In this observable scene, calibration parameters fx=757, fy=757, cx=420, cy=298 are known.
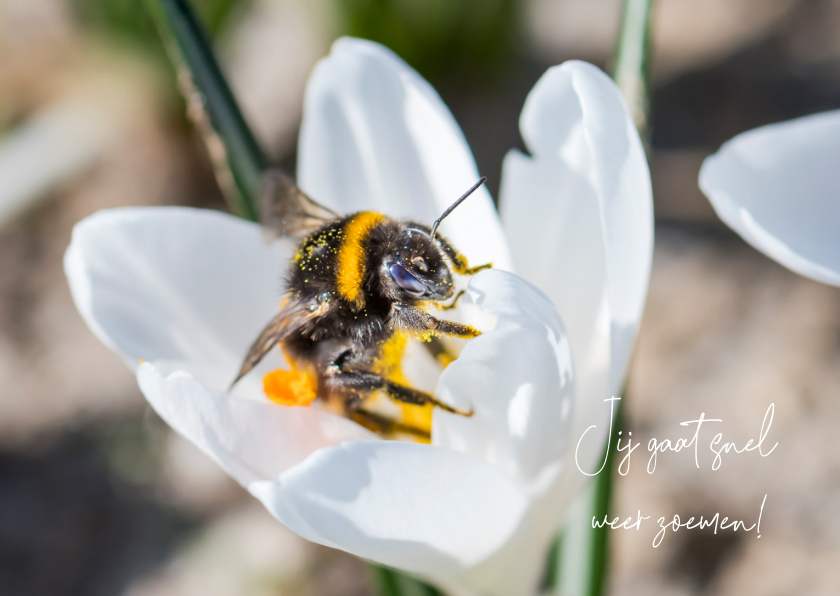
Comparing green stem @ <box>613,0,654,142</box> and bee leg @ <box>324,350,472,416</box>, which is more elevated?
green stem @ <box>613,0,654,142</box>

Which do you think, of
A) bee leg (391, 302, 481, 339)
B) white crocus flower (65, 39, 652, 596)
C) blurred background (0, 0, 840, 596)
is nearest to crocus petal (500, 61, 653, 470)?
white crocus flower (65, 39, 652, 596)

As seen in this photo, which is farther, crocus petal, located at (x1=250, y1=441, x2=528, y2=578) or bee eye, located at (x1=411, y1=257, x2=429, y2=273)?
bee eye, located at (x1=411, y1=257, x2=429, y2=273)

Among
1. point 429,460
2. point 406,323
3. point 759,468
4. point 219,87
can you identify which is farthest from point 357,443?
point 759,468

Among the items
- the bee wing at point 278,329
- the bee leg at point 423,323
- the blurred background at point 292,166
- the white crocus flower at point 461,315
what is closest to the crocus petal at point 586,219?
the white crocus flower at point 461,315

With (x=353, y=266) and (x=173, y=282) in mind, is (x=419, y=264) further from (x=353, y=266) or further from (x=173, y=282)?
(x=173, y=282)

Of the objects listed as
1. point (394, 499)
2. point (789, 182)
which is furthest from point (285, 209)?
point (789, 182)

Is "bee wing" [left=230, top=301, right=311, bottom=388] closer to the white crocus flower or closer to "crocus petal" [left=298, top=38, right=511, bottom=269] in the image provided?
the white crocus flower

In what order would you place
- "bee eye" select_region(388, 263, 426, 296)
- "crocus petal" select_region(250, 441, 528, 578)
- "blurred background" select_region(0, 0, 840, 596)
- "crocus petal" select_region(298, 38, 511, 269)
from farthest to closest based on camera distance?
"blurred background" select_region(0, 0, 840, 596)
"crocus petal" select_region(298, 38, 511, 269)
"bee eye" select_region(388, 263, 426, 296)
"crocus petal" select_region(250, 441, 528, 578)
